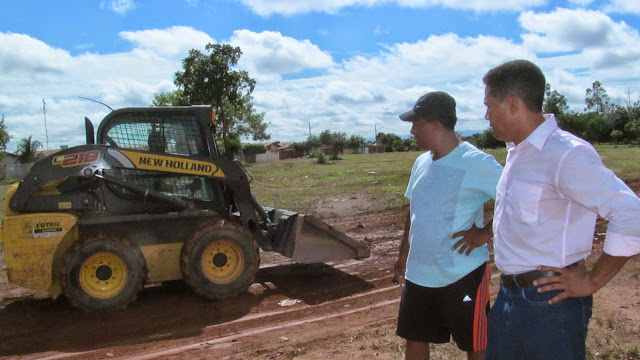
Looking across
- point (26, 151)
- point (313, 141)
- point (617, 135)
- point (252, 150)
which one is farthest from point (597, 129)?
point (26, 151)

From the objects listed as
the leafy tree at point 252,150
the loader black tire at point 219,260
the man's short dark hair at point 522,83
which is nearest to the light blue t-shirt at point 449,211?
the man's short dark hair at point 522,83

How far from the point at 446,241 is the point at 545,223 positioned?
1.01 metres

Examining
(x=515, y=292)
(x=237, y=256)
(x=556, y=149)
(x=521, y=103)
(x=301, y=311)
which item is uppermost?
(x=521, y=103)

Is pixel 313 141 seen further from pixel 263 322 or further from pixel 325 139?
pixel 263 322

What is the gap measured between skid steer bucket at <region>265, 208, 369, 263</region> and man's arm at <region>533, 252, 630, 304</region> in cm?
483

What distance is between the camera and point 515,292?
8.57 ft

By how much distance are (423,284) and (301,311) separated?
3140mm

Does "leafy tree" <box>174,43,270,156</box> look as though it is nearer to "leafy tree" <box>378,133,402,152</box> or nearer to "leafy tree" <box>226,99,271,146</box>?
"leafy tree" <box>226,99,271,146</box>

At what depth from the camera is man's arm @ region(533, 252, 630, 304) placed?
231 centimetres

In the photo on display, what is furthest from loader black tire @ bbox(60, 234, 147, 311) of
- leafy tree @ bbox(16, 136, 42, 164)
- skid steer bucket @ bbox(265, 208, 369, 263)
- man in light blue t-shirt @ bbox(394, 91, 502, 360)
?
leafy tree @ bbox(16, 136, 42, 164)

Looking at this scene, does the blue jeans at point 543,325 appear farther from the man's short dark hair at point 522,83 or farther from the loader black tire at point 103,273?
the loader black tire at point 103,273

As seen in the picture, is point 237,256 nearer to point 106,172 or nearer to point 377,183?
point 106,172

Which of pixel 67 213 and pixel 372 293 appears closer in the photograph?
pixel 67 213

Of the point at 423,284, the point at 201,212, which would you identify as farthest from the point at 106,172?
the point at 423,284
